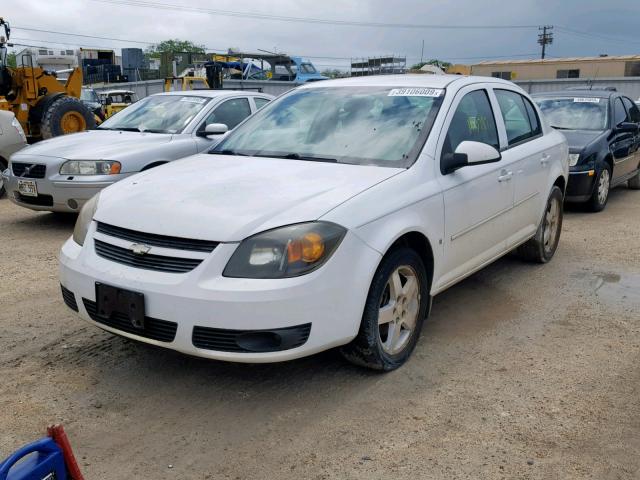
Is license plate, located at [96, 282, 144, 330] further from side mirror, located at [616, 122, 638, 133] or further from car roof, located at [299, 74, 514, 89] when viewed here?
side mirror, located at [616, 122, 638, 133]

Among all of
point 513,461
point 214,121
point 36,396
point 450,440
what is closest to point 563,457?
point 513,461

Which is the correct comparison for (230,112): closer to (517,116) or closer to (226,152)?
(226,152)

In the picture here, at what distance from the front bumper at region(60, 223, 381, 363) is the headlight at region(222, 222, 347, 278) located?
1.4 inches

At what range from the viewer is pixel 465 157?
3920mm

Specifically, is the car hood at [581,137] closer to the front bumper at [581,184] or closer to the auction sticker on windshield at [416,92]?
the front bumper at [581,184]

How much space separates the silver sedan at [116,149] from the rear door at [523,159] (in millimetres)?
2657

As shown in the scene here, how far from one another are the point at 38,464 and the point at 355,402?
1784 millimetres

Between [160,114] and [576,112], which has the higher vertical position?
[160,114]

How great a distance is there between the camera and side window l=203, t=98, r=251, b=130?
25.9ft

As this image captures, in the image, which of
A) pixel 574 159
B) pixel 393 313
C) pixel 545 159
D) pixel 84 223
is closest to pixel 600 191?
pixel 574 159

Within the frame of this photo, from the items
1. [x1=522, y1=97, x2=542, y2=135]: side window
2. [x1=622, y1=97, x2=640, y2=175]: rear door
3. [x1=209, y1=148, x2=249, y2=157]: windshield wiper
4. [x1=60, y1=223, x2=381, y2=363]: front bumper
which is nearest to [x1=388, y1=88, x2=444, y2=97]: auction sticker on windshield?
[x1=209, y1=148, x2=249, y2=157]: windshield wiper

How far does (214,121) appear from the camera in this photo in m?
7.86

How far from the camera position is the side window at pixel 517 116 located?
16.6ft

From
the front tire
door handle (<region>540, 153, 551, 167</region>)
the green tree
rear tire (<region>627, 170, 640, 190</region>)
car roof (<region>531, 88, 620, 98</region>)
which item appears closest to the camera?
the front tire
